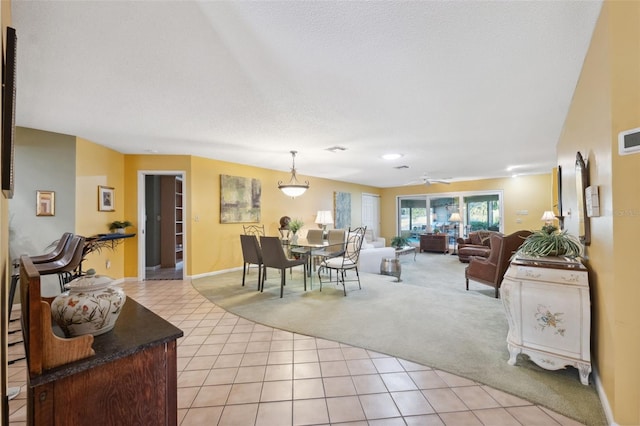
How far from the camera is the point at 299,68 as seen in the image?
6.83 ft

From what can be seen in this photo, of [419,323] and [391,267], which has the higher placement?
[391,267]

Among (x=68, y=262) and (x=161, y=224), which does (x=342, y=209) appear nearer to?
(x=161, y=224)

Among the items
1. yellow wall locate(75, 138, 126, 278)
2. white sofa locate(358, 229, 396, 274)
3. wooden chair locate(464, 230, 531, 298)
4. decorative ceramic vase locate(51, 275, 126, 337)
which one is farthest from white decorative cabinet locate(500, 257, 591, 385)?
yellow wall locate(75, 138, 126, 278)

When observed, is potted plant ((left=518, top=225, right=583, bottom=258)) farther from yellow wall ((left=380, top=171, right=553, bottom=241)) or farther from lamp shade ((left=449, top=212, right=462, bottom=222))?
lamp shade ((left=449, top=212, right=462, bottom=222))

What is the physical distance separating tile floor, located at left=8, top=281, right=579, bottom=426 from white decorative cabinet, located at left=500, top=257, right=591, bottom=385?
1.47 feet

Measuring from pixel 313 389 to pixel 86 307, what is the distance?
148cm

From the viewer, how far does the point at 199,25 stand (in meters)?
1.64

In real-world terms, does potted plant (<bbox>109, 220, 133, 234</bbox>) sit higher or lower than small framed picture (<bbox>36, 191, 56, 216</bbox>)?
lower

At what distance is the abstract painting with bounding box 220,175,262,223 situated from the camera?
213 inches

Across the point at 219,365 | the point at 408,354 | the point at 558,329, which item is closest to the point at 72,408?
the point at 219,365

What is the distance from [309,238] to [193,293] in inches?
88.6

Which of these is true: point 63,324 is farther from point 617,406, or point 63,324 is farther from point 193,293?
point 193,293

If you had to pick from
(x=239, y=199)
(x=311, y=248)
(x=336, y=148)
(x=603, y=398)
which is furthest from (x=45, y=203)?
(x=603, y=398)

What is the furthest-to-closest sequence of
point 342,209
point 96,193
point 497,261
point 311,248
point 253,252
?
point 342,209 < point 311,248 < point 253,252 < point 96,193 < point 497,261
